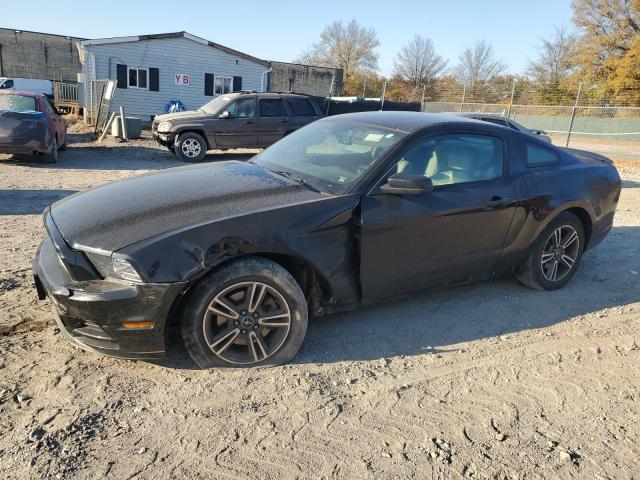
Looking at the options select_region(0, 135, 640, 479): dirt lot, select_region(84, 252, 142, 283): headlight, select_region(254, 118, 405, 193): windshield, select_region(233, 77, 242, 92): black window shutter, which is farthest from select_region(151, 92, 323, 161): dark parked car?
select_region(233, 77, 242, 92): black window shutter

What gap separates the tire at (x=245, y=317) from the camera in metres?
2.95

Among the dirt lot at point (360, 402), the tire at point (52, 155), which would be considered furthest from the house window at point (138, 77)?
the dirt lot at point (360, 402)

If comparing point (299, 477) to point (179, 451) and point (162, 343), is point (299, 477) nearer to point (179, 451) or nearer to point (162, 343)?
point (179, 451)

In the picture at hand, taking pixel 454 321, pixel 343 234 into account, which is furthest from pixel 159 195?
pixel 454 321

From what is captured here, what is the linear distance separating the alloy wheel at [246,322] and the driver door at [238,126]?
1102 cm

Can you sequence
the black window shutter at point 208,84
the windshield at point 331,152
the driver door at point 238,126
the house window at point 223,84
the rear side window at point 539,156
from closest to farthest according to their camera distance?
the windshield at point 331,152, the rear side window at point 539,156, the driver door at point 238,126, the black window shutter at point 208,84, the house window at point 223,84

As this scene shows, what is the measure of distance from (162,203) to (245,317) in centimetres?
91

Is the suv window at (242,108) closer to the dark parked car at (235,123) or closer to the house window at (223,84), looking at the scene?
the dark parked car at (235,123)

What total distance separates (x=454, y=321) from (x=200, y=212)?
2169 millimetres

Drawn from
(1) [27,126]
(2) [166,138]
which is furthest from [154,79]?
(1) [27,126]

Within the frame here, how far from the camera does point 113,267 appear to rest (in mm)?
2777

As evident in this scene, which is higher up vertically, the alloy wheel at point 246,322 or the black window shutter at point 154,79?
the black window shutter at point 154,79

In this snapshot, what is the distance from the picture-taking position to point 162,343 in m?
2.90

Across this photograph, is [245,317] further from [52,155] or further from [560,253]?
[52,155]
